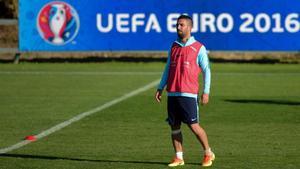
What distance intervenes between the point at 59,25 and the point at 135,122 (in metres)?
17.6

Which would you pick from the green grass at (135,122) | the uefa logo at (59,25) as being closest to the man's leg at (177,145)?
the green grass at (135,122)

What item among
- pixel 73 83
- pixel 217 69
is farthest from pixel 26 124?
pixel 217 69

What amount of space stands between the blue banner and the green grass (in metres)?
4.12

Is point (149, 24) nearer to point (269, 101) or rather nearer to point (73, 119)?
point (269, 101)

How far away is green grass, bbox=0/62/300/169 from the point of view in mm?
12008

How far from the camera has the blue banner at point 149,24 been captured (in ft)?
107

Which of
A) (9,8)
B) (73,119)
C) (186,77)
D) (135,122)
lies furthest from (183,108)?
(9,8)

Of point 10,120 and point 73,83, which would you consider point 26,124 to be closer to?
point 10,120

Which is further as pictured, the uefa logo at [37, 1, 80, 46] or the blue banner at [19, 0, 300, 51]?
the uefa logo at [37, 1, 80, 46]

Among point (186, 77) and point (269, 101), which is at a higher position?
point (186, 77)

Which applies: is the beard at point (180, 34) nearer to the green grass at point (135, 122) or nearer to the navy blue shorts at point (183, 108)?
the navy blue shorts at point (183, 108)

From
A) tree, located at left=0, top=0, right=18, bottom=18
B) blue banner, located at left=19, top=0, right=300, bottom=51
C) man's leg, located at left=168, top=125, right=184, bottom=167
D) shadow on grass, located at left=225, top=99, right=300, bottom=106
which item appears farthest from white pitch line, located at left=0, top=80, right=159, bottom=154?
tree, located at left=0, top=0, right=18, bottom=18

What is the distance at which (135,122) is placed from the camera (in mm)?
16328

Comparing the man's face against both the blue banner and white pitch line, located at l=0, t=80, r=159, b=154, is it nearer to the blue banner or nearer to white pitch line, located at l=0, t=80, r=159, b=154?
white pitch line, located at l=0, t=80, r=159, b=154
